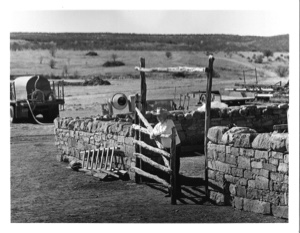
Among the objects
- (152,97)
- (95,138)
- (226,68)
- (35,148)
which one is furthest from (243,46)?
(95,138)

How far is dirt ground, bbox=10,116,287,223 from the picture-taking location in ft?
31.7

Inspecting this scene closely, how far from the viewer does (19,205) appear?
36.4ft

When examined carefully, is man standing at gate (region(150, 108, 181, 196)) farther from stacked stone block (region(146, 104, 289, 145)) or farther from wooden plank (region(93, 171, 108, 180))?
stacked stone block (region(146, 104, 289, 145))

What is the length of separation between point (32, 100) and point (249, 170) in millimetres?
17575

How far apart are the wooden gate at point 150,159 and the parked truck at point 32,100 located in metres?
14.0

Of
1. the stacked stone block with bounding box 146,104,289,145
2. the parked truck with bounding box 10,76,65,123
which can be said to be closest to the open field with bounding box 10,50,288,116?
the parked truck with bounding box 10,76,65,123

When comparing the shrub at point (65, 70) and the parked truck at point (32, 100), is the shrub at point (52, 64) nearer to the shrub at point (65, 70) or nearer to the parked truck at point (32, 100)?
the shrub at point (65, 70)

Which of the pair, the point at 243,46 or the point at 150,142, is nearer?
the point at 150,142

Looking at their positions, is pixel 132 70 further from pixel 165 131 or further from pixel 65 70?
pixel 165 131

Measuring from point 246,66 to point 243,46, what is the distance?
4110 millimetres

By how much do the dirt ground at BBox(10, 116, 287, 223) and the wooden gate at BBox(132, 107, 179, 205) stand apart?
0.28m

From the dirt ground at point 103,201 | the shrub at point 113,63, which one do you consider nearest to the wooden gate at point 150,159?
the dirt ground at point 103,201
